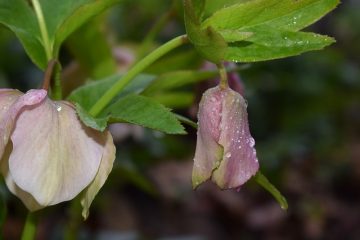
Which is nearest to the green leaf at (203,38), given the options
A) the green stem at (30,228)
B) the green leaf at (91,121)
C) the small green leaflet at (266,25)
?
the small green leaflet at (266,25)

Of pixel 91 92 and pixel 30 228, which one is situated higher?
pixel 91 92

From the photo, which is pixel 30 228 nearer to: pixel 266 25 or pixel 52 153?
pixel 52 153

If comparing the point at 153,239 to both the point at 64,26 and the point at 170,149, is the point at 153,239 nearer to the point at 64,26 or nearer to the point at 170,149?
the point at 170,149

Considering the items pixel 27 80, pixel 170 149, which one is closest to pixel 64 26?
pixel 170 149

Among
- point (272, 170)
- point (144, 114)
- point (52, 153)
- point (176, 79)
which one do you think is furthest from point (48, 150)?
point (272, 170)

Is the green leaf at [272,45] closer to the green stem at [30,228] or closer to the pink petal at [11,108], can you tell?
the pink petal at [11,108]

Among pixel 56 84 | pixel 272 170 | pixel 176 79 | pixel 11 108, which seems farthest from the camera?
pixel 272 170
